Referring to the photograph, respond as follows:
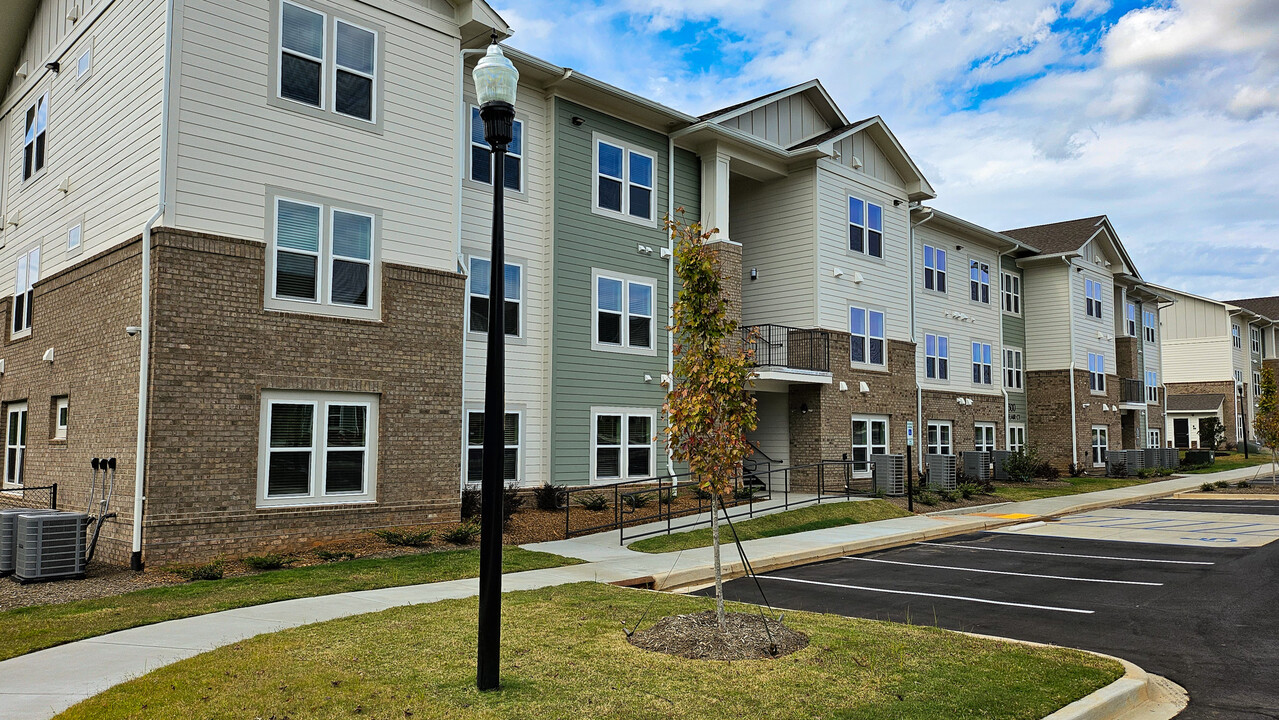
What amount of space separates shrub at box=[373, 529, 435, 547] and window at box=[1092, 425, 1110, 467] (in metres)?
33.5

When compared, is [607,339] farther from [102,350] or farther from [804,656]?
[804,656]

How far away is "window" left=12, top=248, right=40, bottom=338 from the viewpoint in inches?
683

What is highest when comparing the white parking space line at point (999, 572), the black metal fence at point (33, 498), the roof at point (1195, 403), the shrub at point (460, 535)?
the roof at point (1195, 403)

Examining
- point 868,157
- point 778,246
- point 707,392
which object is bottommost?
point 707,392

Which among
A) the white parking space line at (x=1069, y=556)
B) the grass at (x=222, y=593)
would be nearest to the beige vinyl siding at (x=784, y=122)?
the white parking space line at (x=1069, y=556)

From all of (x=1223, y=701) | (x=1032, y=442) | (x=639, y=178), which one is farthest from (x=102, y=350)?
(x=1032, y=442)

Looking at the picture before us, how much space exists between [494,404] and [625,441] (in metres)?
14.0

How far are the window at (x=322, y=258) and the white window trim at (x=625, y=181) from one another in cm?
648

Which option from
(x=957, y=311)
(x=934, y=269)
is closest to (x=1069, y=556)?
(x=934, y=269)

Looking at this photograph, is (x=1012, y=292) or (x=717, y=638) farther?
(x=1012, y=292)

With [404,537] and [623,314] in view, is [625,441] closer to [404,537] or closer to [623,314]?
[623,314]

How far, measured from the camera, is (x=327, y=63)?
14.4 m

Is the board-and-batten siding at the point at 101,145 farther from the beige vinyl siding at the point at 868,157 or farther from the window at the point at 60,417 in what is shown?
the beige vinyl siding at the point at 868,157

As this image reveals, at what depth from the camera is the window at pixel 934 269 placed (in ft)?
99.2
